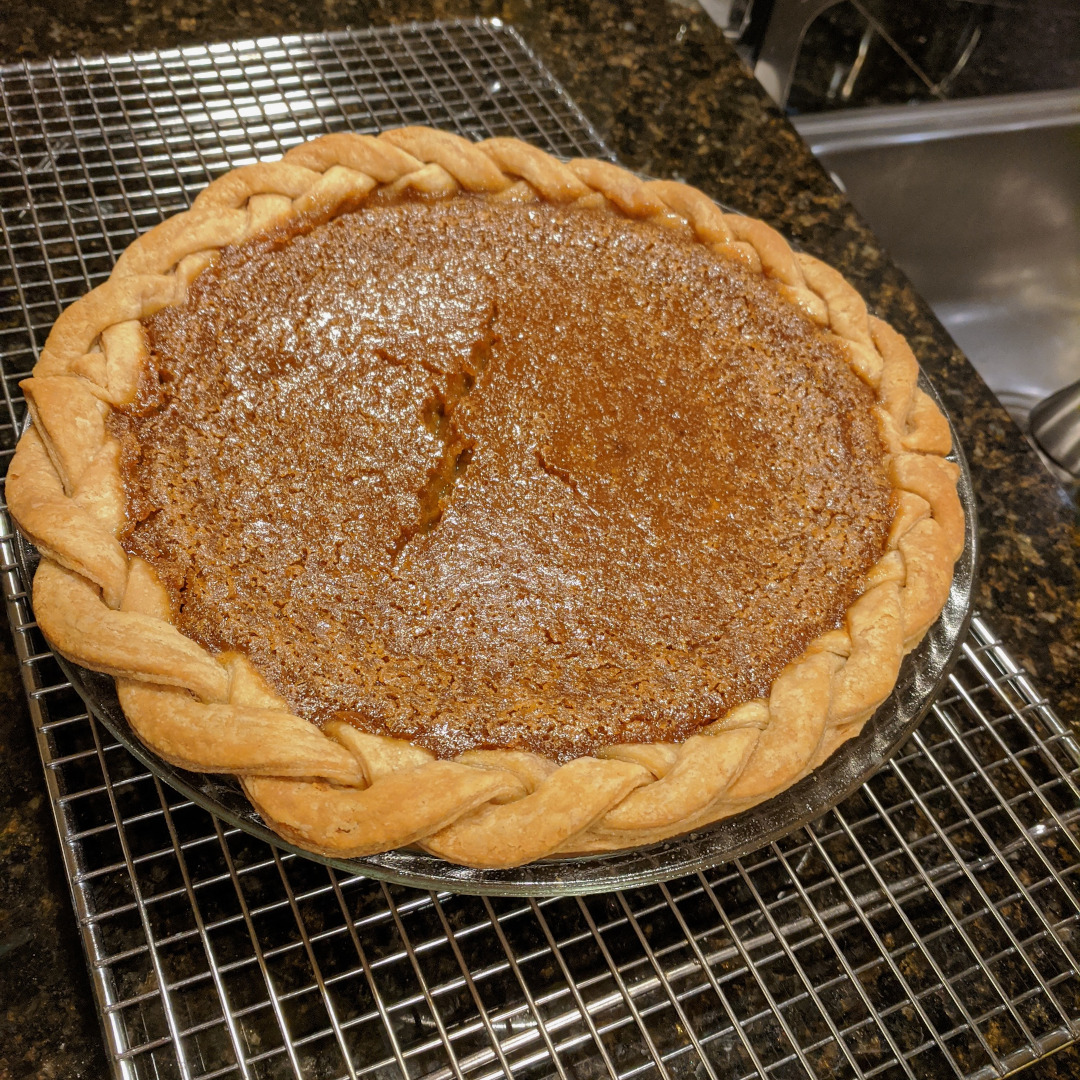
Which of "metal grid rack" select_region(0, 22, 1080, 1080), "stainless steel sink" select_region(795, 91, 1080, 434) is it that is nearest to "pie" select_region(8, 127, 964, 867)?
"metal grid rack" select_region(0, 22, 1080, 1080)

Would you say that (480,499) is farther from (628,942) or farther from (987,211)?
(987,211)

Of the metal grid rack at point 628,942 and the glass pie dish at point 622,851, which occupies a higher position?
the glass pie dish at point 622,851

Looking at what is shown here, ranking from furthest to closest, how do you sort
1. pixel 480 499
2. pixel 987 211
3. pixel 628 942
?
pixel 987 211, pixel 480 499, pixel 628 942

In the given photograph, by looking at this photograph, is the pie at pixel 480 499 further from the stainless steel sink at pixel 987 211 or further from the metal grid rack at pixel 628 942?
the stainless steel sink at pixel 987 211

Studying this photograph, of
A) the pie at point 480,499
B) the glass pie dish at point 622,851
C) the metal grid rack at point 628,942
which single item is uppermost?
the pie at point 480,499

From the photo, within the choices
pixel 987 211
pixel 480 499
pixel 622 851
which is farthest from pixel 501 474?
pixel 987 211

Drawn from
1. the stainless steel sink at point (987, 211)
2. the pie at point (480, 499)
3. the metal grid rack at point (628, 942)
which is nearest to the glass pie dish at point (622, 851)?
the pie at point (480, 499)

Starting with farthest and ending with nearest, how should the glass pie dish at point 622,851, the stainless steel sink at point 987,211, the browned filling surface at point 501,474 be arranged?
1. the stainless steel sink at point 987,211
2. the browned filling surface at point 501,474
3. the glass pie dish at point 622,851
